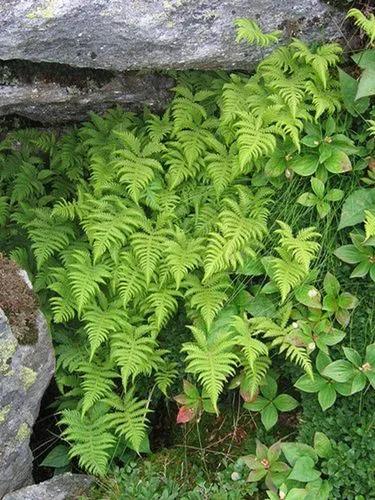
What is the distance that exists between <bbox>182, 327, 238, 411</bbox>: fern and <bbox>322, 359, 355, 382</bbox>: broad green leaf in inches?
25.2

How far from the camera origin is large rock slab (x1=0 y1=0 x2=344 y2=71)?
15.7ft

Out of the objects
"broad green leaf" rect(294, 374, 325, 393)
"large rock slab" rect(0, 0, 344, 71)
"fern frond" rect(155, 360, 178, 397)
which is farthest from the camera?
"fern frond" rect(155, 360, 178, 397)

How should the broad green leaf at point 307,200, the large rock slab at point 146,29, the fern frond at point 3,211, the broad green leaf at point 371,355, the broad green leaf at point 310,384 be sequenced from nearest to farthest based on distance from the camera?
the large rock slab at point 146,29, the broad green leaf at point 371,355, the broad green leaf at point 310,384, the broad green leaf at point 307,200, the fern frond at point 3,211

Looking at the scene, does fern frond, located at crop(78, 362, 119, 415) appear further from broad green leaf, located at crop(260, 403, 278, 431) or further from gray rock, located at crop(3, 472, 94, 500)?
broad green leaf, located at crop(260, 403, 278, 431)

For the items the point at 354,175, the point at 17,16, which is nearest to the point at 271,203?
the point at 354,175

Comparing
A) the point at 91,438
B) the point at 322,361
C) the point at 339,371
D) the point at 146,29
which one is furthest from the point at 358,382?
the point at 146,29

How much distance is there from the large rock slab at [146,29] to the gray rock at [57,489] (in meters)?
3.01

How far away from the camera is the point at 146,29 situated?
4.98 metres

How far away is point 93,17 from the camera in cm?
486

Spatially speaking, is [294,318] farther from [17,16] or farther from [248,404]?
[17,16]

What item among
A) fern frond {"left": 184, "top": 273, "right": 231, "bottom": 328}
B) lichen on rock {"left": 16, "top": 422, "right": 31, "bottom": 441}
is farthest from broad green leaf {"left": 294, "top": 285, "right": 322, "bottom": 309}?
lichen on rock {"left": 16, "top": 422, "right": 31, "bottom": 441}

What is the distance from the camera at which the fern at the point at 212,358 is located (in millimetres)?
4887

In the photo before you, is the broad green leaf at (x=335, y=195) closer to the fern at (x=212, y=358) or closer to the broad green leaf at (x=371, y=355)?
the broad green leaf at (x=371, y=355)

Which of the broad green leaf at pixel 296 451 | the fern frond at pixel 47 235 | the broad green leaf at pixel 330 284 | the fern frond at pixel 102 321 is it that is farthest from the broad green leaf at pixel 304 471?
the fern frond at pixel 47 235
